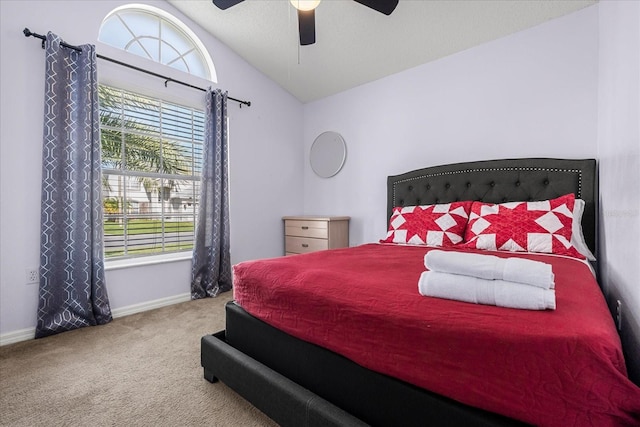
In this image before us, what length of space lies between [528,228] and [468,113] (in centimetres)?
123

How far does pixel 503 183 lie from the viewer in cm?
251

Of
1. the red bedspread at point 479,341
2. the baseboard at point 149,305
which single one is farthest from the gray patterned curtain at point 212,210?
the red bedspread at point 479,341

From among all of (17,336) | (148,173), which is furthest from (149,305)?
(148,173)

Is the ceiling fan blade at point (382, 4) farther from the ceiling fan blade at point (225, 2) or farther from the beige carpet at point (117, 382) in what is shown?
the beige carpet at point (117, 382)

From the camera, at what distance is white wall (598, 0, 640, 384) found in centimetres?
116

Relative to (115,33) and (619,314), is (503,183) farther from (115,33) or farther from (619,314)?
(115,33)

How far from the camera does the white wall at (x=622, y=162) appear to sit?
116 centimetres

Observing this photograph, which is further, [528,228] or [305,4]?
[528,228]

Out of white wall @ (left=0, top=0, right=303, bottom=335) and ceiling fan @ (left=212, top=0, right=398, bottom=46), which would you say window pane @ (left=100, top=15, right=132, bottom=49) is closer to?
white wall @ (left=0, top=0, right=303, bottom=335)

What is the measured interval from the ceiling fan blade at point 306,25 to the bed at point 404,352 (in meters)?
1.56

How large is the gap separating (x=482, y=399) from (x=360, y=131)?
10.1 feet

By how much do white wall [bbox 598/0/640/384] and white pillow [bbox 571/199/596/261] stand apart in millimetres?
84

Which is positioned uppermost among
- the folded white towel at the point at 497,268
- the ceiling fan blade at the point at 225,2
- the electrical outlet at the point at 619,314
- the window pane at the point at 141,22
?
the window pane at the point at 141,22

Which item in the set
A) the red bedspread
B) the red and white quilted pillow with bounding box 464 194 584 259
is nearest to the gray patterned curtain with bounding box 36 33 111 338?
the red bedspread
